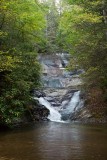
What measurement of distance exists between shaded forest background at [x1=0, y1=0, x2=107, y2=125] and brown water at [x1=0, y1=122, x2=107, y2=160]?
11.7 ft

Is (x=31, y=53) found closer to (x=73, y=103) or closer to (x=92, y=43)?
(x=92, y=43)

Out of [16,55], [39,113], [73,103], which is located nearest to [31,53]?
[16,55]

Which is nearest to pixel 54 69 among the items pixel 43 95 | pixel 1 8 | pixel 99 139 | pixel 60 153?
pixel 43 95

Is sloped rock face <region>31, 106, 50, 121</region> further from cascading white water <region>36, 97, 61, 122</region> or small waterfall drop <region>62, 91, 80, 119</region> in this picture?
small waterfall drop <region>62, 91, 80, 119</region>

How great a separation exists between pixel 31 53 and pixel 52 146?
1179 centimetres

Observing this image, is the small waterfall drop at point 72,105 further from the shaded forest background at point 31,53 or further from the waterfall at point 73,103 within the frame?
the shaded forest background at point 31,53

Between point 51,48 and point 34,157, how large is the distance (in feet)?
136

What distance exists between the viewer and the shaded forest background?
71.3 ft

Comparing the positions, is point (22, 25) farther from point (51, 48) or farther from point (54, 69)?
point (51, 48)

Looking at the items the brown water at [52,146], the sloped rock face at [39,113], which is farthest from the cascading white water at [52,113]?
the brown water at [52,146]

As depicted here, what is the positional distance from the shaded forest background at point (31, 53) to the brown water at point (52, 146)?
3.56 meters

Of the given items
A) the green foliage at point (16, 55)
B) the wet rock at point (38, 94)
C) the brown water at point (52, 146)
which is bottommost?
the brown water at point (52, 146)

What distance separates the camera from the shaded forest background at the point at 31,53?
71.3ft

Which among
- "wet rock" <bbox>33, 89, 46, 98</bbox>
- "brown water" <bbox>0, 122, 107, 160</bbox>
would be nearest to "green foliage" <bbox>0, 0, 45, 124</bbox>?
"wet rock" <bbox>33, 89, 46, 98</bbox>
